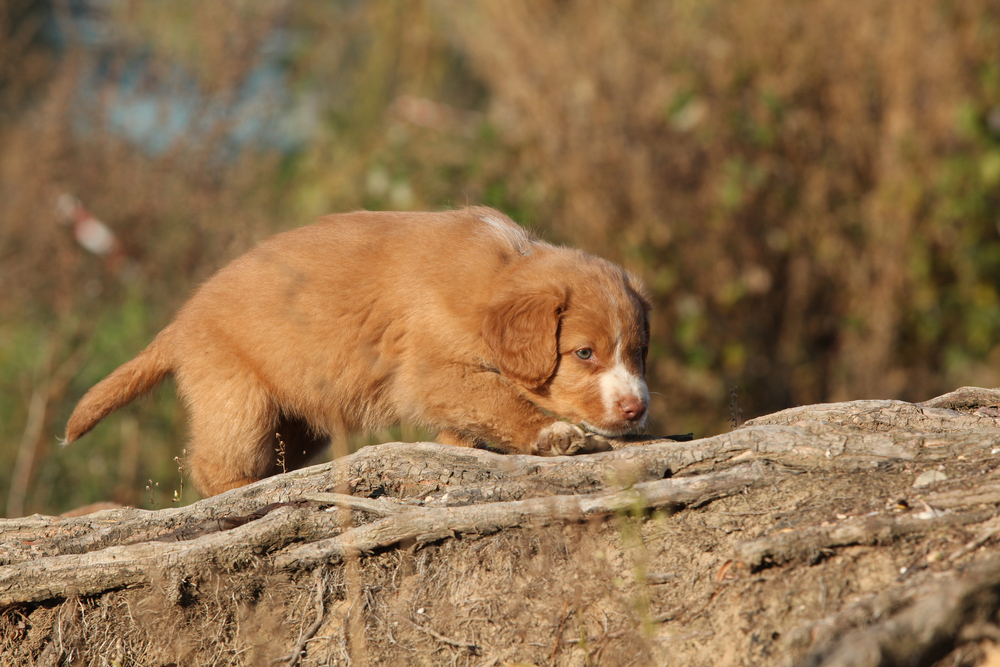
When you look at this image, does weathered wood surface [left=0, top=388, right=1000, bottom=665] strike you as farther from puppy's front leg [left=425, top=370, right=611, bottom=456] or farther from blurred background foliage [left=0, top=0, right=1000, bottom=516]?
blurred background foliage [left=0, top=0, right=1000, bottom=516]

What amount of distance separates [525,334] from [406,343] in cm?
54

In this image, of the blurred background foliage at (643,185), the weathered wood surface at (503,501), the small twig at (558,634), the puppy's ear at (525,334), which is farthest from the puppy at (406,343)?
the blurred background foliage at (643,185)

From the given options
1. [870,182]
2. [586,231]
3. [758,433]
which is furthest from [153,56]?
[758,433]

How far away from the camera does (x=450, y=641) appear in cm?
282

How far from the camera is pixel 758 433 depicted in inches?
119

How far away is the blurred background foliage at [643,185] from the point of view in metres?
7.01

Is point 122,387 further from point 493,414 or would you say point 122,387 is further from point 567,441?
point 567,441

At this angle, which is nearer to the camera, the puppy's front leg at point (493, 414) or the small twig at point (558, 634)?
the small twig at point (558, 634)

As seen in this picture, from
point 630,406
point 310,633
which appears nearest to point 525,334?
point 630,406

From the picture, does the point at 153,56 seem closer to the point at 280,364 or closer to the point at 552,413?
the point at 280,364

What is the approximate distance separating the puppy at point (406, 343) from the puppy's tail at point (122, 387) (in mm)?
14

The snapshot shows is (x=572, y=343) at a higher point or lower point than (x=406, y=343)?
higher

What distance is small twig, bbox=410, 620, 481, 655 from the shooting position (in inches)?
110

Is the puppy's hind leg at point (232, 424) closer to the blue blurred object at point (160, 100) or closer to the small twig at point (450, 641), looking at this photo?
the small twig at point (450, 641)
